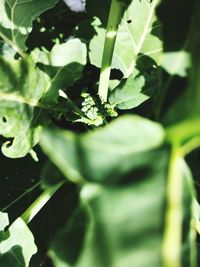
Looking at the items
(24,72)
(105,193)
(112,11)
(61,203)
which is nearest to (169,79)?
(105,193)

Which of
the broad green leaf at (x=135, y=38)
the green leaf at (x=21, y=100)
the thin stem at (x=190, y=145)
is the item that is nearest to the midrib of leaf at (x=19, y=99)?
the green leaf at (x=21, y=100)

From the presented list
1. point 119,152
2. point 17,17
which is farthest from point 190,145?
point 17,17

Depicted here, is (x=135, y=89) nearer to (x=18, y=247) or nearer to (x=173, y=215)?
(x=18, y=247)

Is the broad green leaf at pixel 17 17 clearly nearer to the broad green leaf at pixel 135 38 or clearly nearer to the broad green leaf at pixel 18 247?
the broad green leaf at pixel 135 38

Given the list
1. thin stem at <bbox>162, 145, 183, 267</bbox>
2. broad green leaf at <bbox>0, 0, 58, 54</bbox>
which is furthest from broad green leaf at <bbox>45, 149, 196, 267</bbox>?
broad green leaf at <bbox>0, 0, 58, 54</bbox>

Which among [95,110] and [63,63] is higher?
[63,63]
